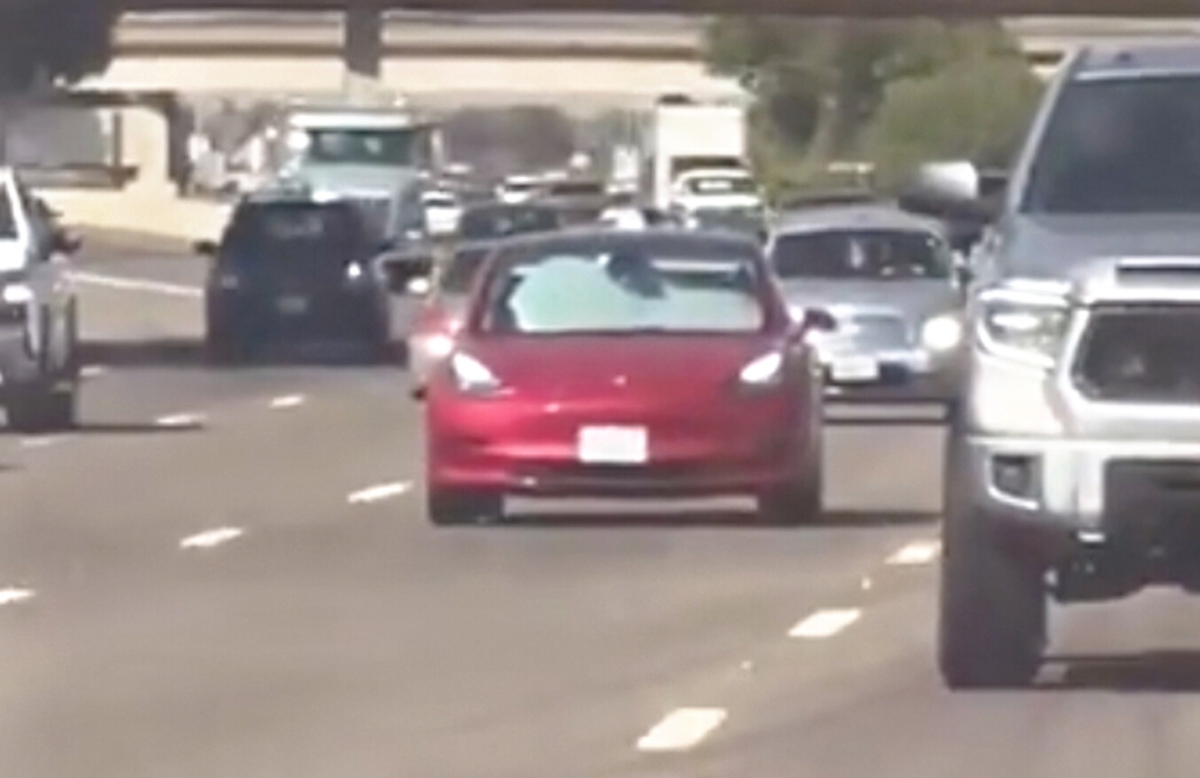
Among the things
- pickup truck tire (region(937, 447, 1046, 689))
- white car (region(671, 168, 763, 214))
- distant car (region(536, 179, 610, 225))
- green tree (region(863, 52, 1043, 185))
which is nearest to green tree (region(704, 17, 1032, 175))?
distant car (region(536, 179, 610, 225))

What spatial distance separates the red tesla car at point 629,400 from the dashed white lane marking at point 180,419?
11.3 m

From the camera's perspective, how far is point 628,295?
982 inches

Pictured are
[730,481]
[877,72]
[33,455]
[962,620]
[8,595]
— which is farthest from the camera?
[877,72]

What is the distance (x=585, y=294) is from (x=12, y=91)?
211 ft

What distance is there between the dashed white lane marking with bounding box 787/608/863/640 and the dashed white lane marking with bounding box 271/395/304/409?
1930 cm

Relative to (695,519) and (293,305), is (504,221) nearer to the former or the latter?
(293,305)

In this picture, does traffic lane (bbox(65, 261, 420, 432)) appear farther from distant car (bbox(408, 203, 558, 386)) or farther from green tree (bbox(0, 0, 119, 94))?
green tree (bbox(0, 0, 119, 94))

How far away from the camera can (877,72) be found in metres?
106

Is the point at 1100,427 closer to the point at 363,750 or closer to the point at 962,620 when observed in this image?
the point at 962,620

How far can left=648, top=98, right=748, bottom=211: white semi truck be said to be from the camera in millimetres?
105000

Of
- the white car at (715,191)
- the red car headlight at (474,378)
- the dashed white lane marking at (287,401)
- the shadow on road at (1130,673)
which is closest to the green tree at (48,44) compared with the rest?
the white car at (715,191)

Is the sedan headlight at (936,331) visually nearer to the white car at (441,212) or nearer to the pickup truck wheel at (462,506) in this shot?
the pickup truck wheel at (462,506)

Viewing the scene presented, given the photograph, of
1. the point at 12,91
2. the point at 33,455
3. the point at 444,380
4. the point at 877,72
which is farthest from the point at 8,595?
the point at 877,72

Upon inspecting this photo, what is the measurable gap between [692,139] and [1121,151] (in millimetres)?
90123
